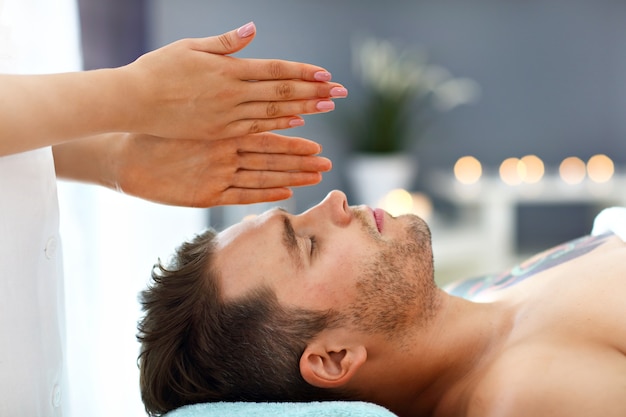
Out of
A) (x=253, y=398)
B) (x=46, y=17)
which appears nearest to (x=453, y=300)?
(x=253, y=398)

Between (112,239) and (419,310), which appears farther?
(112,239)

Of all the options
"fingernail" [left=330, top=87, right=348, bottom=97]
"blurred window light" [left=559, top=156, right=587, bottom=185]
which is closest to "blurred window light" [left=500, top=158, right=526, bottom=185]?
"blurred window light" [left=559, top=156, right=587, bottom=185]

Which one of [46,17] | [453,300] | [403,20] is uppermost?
[403,20]

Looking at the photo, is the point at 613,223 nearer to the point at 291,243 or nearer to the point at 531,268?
the point at 531,268

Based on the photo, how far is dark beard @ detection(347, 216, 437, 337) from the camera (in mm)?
1368

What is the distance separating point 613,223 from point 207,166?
1.00 metres

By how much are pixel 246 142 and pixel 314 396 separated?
1.85 ft

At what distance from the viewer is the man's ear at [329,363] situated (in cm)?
131

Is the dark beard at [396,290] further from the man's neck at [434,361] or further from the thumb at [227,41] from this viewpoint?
the thumb at [227,41]

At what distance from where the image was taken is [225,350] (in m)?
1.34

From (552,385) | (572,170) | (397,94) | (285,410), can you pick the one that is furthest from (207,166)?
(572,170)

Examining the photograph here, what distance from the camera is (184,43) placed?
131cm

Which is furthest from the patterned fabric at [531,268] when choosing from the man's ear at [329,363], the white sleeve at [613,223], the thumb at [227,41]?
the thumb at [227,41]

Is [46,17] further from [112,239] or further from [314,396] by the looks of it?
[314,396]
